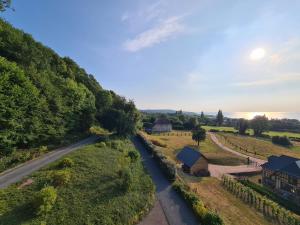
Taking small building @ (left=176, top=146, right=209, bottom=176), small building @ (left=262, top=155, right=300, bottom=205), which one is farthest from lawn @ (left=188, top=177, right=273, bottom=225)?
small building @ (left=262, top=155, right=300, bottom=205)

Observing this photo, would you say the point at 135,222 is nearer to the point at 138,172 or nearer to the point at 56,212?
the point at 56,212

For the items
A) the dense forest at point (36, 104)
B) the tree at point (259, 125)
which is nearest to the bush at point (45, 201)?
the dense forest at point (36, 104)

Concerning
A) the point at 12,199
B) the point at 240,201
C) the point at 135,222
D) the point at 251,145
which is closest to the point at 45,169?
the point at 12,199

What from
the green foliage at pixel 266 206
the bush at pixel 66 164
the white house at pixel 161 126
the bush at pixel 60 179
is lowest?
the green foliage at pixel 266 206

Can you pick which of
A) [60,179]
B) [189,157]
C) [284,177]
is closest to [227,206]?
[189,157]

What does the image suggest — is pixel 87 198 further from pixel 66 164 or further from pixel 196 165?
A: pixel 196 165

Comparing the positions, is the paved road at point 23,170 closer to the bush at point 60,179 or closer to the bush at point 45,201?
the bush at point 60,179
